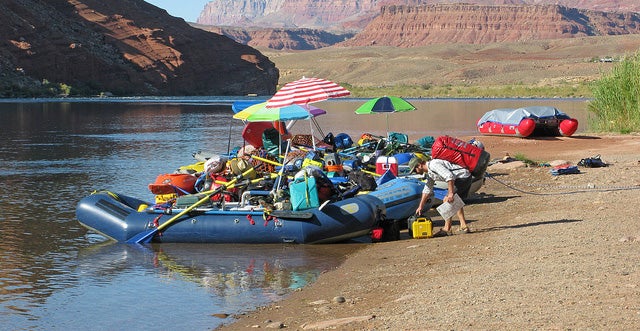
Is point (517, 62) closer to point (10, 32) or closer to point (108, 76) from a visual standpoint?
point (108, 76)

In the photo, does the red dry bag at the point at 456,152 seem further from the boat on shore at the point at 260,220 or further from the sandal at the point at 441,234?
the boat on shore at the point at 260,220

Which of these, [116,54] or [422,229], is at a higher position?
[116,54]

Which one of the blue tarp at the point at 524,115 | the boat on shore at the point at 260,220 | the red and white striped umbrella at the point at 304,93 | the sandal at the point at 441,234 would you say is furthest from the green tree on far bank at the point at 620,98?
the sandal at the point at 441,234

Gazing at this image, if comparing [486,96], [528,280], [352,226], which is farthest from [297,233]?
[486,96]

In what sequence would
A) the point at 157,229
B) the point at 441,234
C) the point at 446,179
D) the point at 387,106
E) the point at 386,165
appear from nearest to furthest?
the point at 446,179, the point at 441,234, the point at 157,229, the point at 386,165, the point at 387,106

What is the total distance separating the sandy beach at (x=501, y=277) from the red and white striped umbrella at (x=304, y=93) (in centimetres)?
360

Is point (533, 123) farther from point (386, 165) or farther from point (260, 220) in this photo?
point (260, 220)

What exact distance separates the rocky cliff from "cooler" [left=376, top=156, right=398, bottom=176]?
83064mm

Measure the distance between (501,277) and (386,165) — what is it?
9.74 metres

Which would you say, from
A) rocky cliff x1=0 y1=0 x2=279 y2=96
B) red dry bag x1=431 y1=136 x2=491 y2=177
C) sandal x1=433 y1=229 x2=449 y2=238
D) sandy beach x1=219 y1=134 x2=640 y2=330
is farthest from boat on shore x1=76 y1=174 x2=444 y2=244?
rocky cliff x1=0 y1=0 x2=279 y2=96

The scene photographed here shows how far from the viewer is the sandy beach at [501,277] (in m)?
9.39

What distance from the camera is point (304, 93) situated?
2086 cm

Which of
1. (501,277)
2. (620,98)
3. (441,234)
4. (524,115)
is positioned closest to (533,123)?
(524,115)

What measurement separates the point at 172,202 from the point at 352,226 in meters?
3.47
